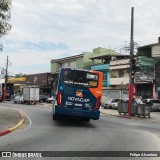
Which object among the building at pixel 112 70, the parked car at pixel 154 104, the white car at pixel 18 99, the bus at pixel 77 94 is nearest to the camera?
the bus at pixel 77 94

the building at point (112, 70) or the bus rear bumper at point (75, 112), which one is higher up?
the building at point (112, 70)

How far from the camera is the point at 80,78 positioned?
68.5 feet

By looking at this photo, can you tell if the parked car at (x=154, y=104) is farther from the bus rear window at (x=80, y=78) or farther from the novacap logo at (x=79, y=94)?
the novacap logo at (x=79, y=94)

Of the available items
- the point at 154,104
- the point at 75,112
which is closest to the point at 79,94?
the point at 75,112

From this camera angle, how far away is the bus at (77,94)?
67.8ft

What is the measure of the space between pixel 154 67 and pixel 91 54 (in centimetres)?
2340

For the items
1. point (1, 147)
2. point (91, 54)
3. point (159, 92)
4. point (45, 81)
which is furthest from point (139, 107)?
point (45, 81)

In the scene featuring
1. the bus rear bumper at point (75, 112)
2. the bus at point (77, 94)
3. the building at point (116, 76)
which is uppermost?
the building at point (116, 76)

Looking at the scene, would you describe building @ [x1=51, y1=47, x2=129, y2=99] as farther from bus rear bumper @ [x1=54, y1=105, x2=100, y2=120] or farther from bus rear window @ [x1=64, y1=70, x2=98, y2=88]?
bus rear bumper @ [x1=54, y1=105, x2=100, y2=120]

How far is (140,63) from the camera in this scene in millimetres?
52781

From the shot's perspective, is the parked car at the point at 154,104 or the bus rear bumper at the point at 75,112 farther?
the parked car at the point at 154,104

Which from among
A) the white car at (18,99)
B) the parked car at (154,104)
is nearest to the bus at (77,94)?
the parked car at (154,104)

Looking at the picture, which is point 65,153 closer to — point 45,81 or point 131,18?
point 131,18

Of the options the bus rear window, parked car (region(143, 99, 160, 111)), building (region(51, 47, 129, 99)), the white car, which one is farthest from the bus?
the white car
